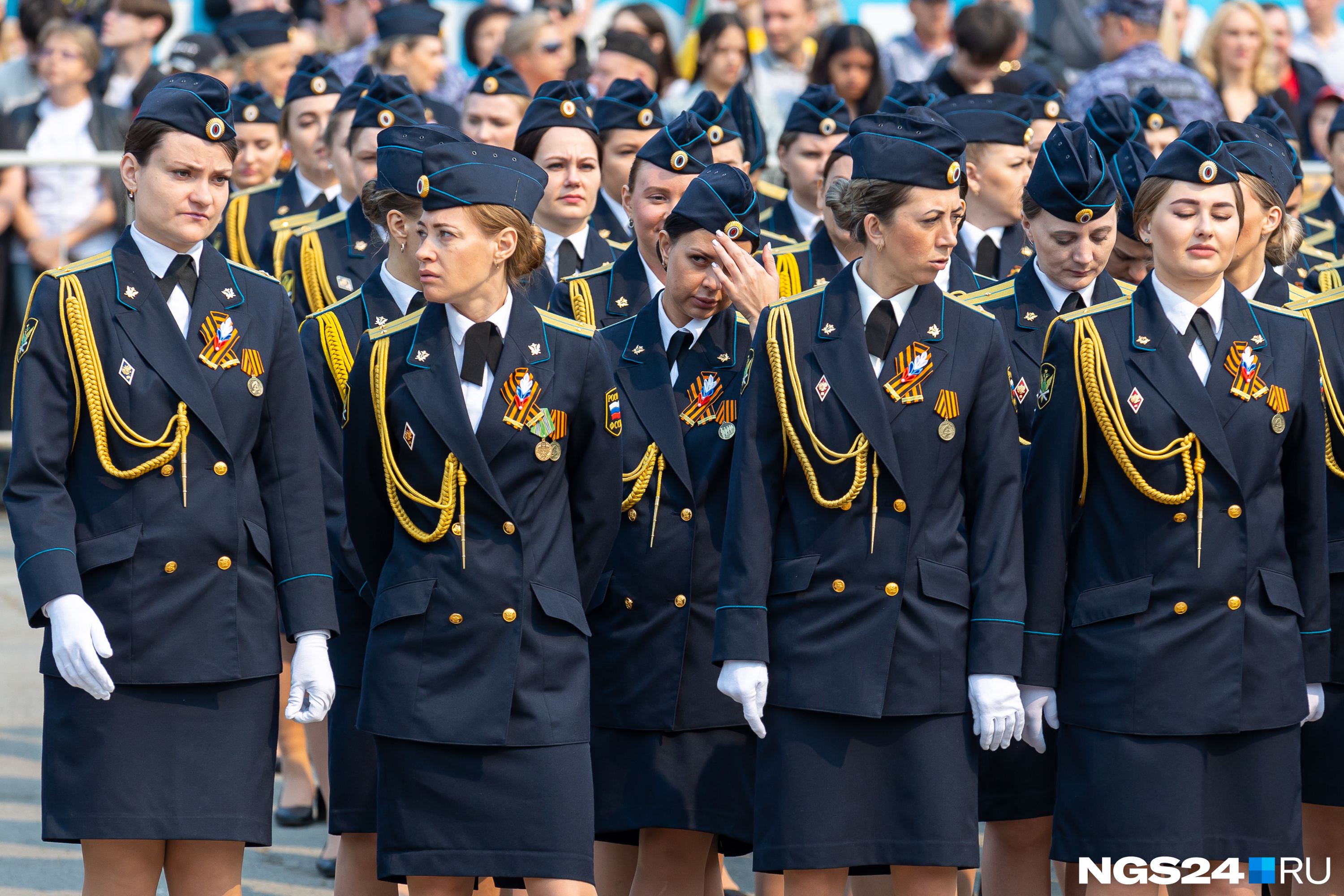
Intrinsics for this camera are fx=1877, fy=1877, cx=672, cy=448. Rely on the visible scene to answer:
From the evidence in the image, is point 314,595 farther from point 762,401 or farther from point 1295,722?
point 1295,722

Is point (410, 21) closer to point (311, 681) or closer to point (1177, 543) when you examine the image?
point (311, 681)

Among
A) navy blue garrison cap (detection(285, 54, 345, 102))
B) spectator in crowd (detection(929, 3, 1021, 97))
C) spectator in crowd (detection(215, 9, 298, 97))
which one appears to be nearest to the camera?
navy blue garrison cap (detection(285, 54, 345, 102))

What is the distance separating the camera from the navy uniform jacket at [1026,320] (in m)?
5.22

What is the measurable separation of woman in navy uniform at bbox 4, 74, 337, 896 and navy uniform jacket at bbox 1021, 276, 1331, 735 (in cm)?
172

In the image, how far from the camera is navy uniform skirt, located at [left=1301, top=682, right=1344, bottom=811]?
5004 millimetres

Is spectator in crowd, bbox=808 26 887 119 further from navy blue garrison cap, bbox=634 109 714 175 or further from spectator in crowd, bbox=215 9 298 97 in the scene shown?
navy blue garrison cap, bbox=634 109 714 175

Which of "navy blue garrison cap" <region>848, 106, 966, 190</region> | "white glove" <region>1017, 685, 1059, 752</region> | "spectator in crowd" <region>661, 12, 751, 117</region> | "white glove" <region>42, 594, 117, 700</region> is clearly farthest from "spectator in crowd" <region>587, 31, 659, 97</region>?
"white glove" <region>42, 594, 117, 700</region>

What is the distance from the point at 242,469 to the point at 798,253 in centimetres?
238

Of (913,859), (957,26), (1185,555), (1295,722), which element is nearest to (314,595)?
(913,859)

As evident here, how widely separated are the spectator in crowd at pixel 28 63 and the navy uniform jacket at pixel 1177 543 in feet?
25.6

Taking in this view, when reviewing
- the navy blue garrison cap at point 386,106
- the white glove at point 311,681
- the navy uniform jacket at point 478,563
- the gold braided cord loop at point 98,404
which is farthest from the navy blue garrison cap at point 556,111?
the white glove at point 311,681

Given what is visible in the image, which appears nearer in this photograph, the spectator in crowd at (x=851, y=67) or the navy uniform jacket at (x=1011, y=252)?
the navy uniform jacket at (x=1011, y=252)

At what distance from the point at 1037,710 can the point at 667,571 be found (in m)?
1.03

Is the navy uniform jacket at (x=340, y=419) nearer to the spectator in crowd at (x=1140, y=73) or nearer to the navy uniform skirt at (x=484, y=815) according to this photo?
the navy uniform skirt at (x=484, y=815)
